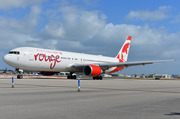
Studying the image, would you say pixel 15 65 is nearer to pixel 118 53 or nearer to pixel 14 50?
pixel 14 50

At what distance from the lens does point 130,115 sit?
5.96 meters

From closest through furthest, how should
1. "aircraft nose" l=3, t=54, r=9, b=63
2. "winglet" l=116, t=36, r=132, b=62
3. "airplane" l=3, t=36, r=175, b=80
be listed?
1. "aircraft nose" l=3, t=54, r=9, b=63
2. "airplane" l=3, t=36, r=175, b=80
3. "winglet" l=116, t=36, r=132, b=62

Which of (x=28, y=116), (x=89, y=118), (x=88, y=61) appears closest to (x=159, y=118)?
(x=89, y=118)

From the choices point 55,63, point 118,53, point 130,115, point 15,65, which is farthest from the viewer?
point 118,53

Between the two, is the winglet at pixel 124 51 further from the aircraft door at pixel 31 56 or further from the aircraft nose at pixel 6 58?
the aircraft nose at pixel 6 58

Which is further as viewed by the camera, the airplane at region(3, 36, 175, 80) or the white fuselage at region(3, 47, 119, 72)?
the airplane at region(3, 36, 175, 80)

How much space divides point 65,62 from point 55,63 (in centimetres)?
214

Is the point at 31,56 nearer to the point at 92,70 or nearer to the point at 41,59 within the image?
the point at 41,59

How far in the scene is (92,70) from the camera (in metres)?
33.6

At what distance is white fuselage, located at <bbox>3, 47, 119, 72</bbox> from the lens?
2991 centimetres

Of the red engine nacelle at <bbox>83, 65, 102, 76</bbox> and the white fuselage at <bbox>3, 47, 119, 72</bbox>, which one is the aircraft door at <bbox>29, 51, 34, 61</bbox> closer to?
the white fuselage at <bbox>3, 47, 119, 72</bbox>

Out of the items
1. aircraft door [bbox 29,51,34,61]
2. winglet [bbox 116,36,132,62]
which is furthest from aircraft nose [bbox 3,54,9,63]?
winglet [bbox 116,36,132,62]

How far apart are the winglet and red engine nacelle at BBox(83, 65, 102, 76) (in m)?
14.7

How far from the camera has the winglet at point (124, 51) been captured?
161ft
